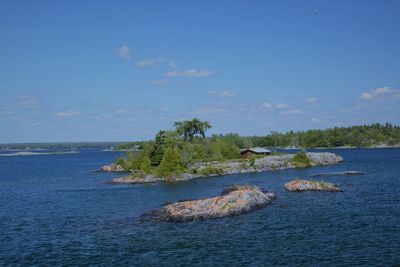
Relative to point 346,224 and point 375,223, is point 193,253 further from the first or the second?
point 375,223

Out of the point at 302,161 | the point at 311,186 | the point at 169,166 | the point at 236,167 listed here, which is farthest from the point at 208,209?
the point at 302,161

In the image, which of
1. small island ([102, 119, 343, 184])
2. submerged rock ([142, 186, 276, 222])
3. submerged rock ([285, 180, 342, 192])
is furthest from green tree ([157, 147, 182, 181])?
submerged rock ([142, 186, 276, 222])

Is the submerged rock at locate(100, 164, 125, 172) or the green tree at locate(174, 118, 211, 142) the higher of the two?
the green tree at locate(174, 118, 211, 142)

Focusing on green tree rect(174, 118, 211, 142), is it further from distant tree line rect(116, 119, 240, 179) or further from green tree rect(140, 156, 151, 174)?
green tree rect(140, 156, 151, 174)

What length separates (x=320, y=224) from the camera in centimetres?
4516

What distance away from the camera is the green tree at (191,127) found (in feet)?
460

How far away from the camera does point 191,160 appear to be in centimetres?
10938

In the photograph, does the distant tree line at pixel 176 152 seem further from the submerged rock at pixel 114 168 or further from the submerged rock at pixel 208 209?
the submerged rock at pixel 208 209

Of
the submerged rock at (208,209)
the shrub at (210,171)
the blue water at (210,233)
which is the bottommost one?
the blue water at (210,233)

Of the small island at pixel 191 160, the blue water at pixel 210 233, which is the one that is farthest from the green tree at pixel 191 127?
the blue water at pixel 210 233

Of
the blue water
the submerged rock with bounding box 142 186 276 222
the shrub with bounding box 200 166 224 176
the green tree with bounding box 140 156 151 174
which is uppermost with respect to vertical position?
the green tree with bounding box 140 156 151 174

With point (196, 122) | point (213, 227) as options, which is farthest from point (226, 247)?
point (196, 122)

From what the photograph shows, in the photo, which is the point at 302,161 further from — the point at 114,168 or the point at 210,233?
the point at 210,233

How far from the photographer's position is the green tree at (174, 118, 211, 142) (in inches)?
5517
